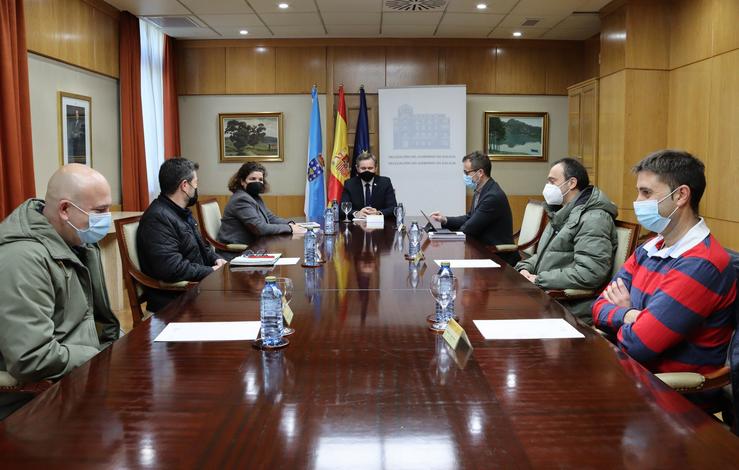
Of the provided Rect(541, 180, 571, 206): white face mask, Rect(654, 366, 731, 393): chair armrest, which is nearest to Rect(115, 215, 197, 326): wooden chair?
Rect(541, 180, 571, 206): white face mask

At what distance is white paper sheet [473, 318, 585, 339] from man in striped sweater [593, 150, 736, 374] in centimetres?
24

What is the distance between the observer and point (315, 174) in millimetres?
8258

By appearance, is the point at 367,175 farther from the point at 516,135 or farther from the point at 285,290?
the point at 285,290

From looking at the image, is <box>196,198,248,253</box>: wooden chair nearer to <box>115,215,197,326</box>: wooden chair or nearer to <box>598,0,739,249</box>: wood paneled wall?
<box>115,215,197,326</box>: wooden chair

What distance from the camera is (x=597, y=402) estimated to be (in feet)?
4.34

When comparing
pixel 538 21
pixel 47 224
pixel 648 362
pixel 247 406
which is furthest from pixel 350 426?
pixel 538 21

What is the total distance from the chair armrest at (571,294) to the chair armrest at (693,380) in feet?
4.02

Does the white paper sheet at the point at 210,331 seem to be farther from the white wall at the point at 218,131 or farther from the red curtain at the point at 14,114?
the white wall at the point at 218,131

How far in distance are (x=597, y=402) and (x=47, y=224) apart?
167cm

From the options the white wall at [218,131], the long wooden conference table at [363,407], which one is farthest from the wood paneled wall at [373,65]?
the long wooden conference table at [363,407]

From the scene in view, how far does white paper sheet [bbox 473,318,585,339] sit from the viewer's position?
1.84m

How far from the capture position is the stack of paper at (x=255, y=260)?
314cm

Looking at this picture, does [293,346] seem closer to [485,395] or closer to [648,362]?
[485,395]

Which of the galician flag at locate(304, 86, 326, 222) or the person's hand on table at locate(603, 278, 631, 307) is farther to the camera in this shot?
the galician flag at locate(304, 86, 326, 222)
